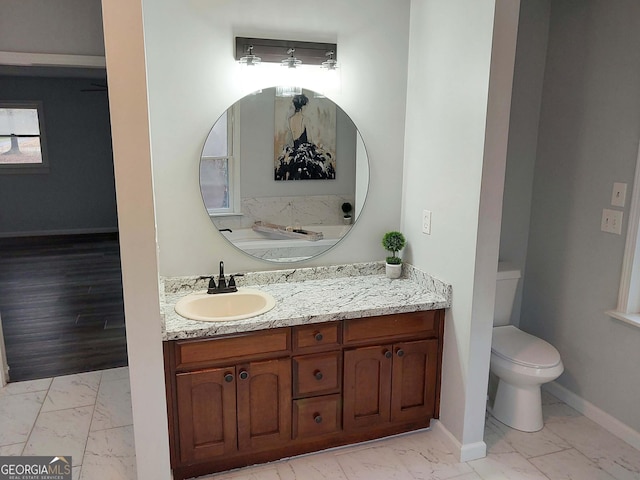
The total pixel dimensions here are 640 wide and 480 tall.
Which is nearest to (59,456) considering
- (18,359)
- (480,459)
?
(18,359)

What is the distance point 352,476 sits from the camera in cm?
236

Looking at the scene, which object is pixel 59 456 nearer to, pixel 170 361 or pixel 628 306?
pixel 170 361

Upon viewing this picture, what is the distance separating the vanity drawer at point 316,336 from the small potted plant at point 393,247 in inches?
24.3

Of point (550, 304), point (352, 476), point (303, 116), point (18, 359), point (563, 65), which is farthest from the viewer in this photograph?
point (18, 359)

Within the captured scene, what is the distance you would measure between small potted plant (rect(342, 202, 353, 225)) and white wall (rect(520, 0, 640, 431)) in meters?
1.26

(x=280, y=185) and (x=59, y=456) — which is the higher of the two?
(x=280, y=185)

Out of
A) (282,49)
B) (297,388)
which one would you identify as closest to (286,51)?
(282,49)

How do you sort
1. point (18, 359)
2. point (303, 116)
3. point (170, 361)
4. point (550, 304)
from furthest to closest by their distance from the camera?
point (18, 359) < point (550, 304) < point (303, 116) < point (170, 361)

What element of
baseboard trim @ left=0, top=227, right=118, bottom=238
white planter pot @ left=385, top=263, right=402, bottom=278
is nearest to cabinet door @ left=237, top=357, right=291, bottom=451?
white planter pot @ left=385, top=263, right=402, bottom=278

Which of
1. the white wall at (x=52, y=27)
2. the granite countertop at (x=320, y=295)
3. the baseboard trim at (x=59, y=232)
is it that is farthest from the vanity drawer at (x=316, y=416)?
the baseboard trim at (x=59, y=232)

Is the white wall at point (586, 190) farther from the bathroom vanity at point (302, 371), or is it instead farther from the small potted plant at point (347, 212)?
the small potted plant at point (347, 212)

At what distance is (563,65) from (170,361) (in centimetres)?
276

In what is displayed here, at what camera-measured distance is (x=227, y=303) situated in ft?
8.36

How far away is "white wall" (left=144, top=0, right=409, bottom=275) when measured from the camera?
2.45 meters
